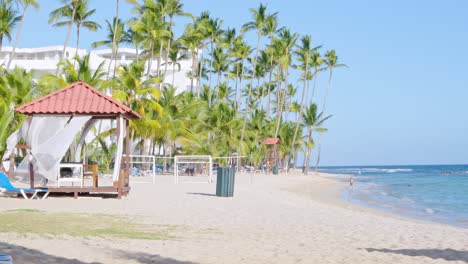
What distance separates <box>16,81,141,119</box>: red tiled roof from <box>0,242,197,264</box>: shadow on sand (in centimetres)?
809

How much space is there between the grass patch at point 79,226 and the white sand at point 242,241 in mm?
424

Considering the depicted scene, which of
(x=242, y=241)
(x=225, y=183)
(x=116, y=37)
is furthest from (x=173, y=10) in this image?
(x=242, y=241)

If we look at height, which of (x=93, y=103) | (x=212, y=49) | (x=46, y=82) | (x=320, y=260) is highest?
(x=212, y=49)

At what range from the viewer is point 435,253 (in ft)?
28.0

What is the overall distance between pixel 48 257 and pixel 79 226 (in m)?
3.12

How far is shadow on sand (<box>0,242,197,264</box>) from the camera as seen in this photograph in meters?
6.64

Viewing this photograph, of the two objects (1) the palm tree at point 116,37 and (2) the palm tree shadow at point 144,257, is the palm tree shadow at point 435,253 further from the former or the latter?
(1) the palm tree at point 116,37

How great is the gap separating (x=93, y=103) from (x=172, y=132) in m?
20.1

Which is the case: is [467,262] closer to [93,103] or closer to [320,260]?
[320,260]

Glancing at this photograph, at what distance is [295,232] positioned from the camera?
33.8 ft

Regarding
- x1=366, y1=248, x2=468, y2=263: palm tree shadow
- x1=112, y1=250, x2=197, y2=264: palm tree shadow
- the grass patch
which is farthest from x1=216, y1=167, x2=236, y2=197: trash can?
x1=112, y1=250, x2=197, y2=264: palm tree shadow

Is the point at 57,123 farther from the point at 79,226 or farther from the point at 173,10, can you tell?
the point at 173,10

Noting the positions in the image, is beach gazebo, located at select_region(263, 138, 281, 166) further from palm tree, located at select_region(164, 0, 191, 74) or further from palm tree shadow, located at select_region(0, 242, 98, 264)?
palm tree shadow, located at select_region(0, 242, 98, 264)

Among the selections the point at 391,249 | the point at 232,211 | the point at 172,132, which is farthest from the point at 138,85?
the point at 391,249
